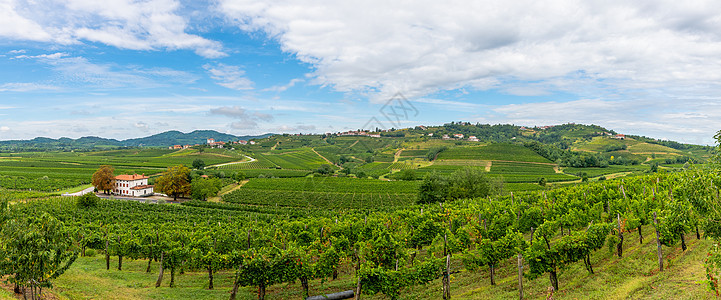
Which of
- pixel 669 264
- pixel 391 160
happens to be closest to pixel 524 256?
pixel 669 264

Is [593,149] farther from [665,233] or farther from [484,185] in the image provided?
[665,233]

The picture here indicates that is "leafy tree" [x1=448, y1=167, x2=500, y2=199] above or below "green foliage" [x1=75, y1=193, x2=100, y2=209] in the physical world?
above

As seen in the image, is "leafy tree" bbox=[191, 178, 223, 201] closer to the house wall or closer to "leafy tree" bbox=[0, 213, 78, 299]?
the house wall

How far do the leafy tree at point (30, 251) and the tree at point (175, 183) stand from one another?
5754 centimetres

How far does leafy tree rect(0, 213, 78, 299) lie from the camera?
11492 mm

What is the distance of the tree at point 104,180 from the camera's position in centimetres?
7050

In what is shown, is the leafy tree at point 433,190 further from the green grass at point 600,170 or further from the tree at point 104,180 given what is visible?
the tree at point 104,180

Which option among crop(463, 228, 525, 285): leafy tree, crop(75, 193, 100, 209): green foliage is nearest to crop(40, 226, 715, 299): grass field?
crop(463, 228, 525, 285): leafy tree

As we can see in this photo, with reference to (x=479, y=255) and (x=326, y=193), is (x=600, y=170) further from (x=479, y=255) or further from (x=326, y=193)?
(x=479, y=255)

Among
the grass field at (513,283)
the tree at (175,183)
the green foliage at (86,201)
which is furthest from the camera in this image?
the tree at (175,183)

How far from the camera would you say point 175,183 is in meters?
65.4

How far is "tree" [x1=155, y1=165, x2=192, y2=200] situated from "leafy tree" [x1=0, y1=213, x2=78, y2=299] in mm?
57536

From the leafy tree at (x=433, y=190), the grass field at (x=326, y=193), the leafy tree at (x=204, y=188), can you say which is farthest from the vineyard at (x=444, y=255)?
the leafy tree at (x=204, y=188)

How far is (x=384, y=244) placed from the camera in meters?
17.2
